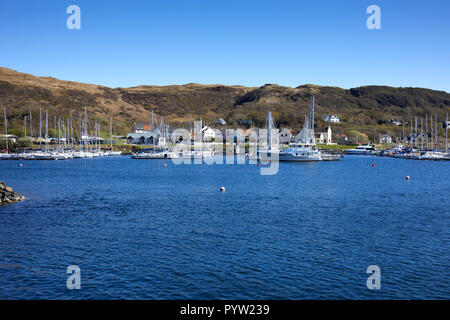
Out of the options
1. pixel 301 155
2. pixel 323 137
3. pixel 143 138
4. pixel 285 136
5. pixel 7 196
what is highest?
pixel 285 136

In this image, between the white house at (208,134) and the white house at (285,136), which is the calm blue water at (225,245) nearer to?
the white house at (208,134)

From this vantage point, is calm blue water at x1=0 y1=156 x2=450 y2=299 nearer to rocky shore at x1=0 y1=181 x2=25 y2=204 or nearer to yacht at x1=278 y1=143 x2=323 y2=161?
rocky shore at x1=0 y1=181 x2=25 y2=204

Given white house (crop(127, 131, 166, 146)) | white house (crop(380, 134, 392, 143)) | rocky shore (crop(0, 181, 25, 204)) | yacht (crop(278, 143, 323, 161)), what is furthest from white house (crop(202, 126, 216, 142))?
rocky shore (crop(0, 181, 25, 204))

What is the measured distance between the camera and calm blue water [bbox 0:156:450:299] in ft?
57.9

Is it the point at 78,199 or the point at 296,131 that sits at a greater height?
the point at 296,131

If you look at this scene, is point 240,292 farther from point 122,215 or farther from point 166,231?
point 122,215

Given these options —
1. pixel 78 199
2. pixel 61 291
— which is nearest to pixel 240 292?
pixel 61 291

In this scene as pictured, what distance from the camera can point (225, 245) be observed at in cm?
2400

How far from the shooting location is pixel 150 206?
37.4m

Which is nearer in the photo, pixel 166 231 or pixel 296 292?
pixel 296 292

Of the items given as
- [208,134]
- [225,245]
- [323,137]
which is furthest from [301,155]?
[225,245]

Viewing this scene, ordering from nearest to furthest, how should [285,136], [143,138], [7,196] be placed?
[7,196] → [143,138] → [285,136]

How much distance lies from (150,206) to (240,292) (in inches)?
853

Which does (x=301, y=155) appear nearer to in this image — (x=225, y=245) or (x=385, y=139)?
(x=225, y=245)
